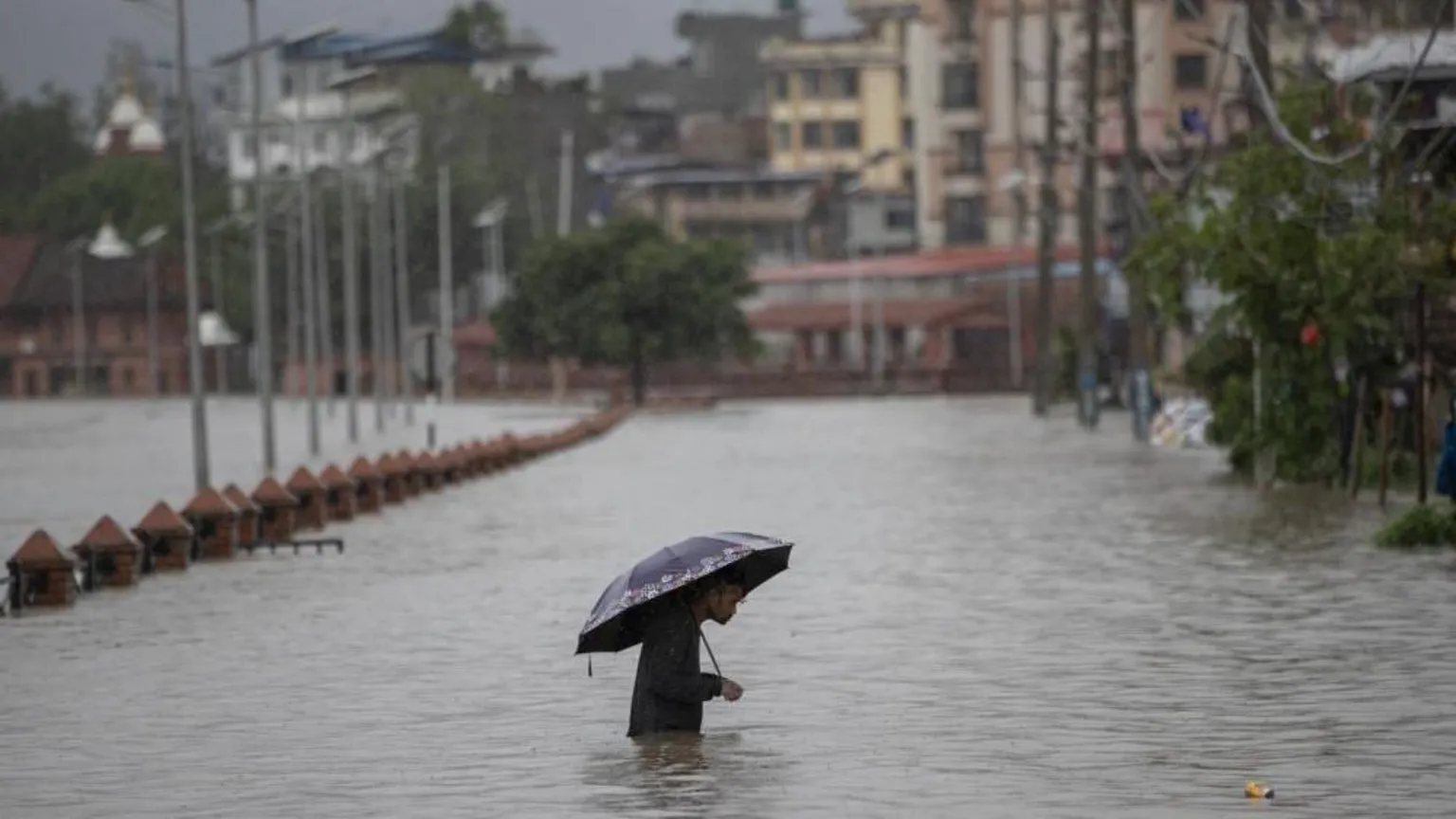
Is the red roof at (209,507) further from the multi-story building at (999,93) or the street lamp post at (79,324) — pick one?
the street lamp post at (79,324)

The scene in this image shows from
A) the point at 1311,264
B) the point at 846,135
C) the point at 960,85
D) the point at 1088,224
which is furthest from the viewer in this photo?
the point at 846,135

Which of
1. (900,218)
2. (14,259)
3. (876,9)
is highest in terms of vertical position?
(876,9)

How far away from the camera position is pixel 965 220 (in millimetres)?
156500

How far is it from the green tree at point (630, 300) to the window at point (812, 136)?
56337 mm

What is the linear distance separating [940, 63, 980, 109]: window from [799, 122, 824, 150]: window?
1337 inches

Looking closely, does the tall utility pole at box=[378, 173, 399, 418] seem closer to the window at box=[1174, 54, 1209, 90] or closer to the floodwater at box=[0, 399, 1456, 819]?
the window at box=[1174, 54, 1209, 90]

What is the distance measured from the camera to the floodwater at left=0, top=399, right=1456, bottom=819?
15523mm

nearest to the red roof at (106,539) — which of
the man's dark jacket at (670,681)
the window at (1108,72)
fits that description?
the man's dark jacket at (670,681)

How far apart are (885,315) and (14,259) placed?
6583 cm

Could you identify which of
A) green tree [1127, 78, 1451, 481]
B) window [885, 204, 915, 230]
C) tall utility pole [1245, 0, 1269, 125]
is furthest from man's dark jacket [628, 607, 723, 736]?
window [885, 204, 915, 230]

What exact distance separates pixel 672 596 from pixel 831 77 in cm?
17029

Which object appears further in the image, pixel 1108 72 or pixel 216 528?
pixel 1108 72

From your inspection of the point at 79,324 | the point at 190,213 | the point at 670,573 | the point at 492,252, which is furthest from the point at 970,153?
the point at 670,573

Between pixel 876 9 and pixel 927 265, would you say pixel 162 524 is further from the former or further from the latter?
pixel 876 9
